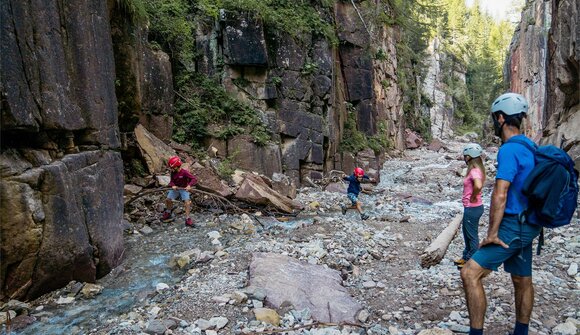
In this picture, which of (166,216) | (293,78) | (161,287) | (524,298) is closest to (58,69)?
(161,287)

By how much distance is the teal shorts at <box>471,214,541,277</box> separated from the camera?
3193mm

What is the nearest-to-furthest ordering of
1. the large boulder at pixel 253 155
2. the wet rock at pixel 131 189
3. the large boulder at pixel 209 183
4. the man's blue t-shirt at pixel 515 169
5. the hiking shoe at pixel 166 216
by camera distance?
1. the man's blue t-shirt at pixel 515 169
2. the hiking shoe at pixel 166 216
3. the wet rock at pixel 131 189
4. the large boulder at pixel 209 183
5. the large boulder at pixel 253 155

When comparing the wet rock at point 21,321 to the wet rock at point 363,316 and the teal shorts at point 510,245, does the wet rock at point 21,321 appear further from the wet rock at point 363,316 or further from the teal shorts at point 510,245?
the teal shorts at point 510,245

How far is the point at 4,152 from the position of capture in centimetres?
423

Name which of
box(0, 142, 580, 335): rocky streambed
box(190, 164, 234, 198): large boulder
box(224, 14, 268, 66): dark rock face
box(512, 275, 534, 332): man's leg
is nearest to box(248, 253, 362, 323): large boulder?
box(0, 142, 580, 335): rocky streambed

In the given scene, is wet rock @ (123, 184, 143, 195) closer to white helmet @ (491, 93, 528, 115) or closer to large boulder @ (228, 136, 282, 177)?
large boulder @ (228, 136, 282, 177)

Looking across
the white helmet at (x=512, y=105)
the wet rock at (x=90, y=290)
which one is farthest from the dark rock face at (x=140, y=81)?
the white helmet at (x=512, y=105)

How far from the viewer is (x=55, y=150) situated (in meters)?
5.09

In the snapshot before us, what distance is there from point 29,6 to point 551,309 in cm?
730

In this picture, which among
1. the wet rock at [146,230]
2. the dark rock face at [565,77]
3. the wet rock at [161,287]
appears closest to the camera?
the wet rock at [161,287]

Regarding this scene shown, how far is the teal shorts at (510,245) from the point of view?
3193 mm

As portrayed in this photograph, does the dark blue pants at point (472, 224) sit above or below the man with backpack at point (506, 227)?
below

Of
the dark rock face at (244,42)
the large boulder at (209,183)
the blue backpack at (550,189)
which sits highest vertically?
the dark rock face at (244,42)

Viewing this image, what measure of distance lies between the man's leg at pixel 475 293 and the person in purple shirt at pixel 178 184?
6527 millimetres
